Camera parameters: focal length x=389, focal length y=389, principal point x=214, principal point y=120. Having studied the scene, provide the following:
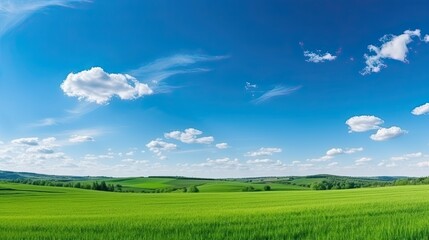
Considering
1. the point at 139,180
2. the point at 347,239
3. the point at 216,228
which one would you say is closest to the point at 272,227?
the point at 216,228

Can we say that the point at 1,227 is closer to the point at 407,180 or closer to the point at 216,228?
the point at 216,228

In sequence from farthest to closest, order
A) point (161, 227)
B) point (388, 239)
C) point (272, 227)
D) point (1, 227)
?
1. point (1, 227)
2. point (161, 227)
3. point (272, 227)
4. point (388, 239)

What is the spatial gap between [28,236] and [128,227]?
3637 mm

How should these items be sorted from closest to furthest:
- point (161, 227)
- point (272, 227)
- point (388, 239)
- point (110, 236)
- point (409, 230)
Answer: point (388, 239), point (409, 230), point (110, 236), point (272, 227), point (161, 227)

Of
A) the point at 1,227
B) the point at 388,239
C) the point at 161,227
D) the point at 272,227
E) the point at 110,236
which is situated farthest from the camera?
the point at 1,227

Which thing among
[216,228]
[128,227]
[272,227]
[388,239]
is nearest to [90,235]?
[128,227]

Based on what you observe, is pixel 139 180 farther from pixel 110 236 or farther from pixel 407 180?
pixel 110 236

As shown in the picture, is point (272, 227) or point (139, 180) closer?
point (272, 227)

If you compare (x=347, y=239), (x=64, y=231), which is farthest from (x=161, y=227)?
(x=347, y=239)

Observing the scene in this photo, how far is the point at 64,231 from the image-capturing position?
1552 cm

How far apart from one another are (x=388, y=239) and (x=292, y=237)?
105 inches


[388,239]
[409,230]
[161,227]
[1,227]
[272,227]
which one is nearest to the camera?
[388,239]

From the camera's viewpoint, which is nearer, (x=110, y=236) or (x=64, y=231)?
(x=110, y=236)

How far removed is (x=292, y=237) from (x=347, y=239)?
1680 millimetres
